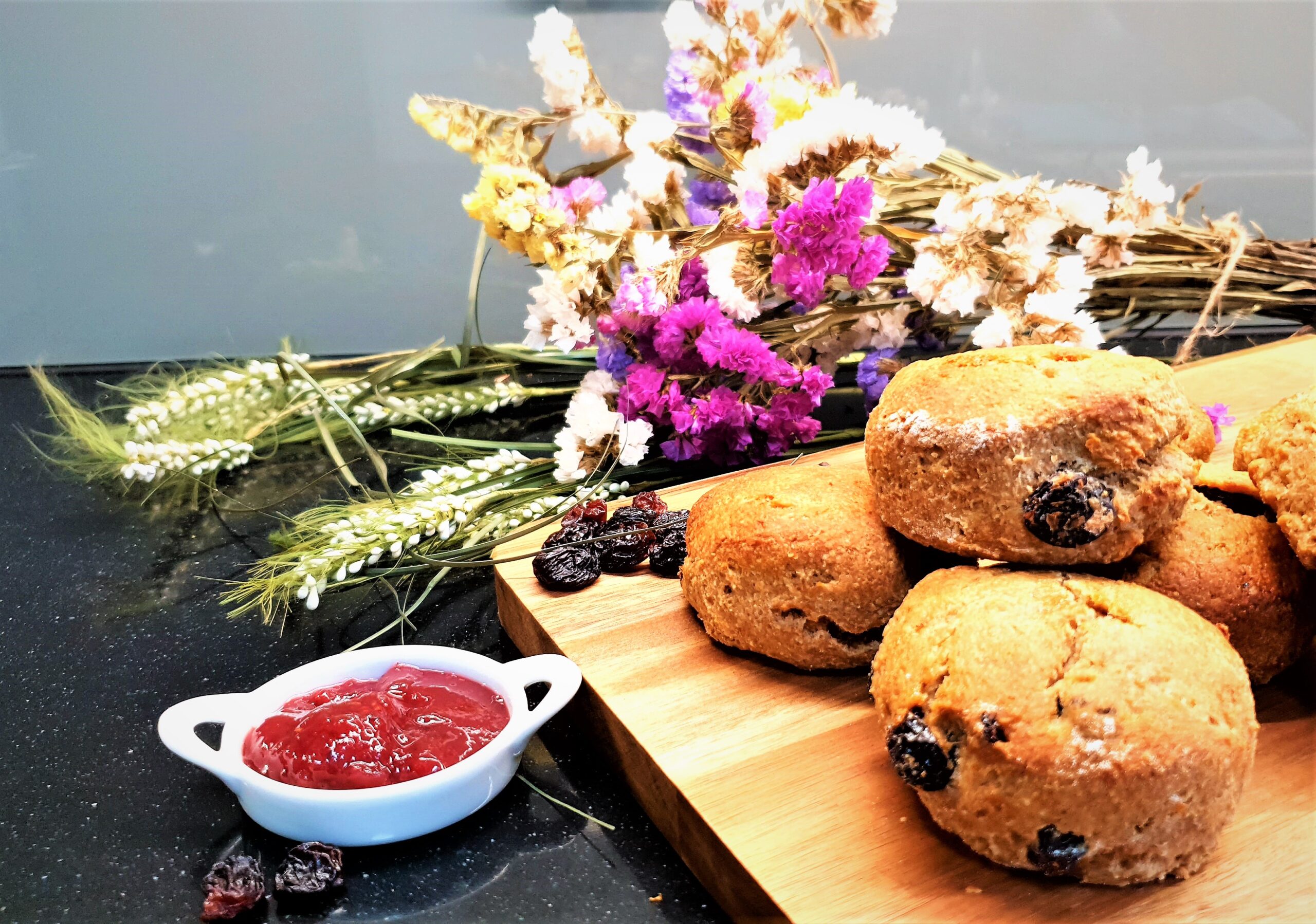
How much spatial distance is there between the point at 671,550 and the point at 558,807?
443 millimetres

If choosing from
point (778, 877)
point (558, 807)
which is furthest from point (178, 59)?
point (778, 877)

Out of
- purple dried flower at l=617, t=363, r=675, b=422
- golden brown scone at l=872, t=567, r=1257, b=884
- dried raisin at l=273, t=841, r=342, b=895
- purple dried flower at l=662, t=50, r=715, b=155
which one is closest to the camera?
golden brown scone at l=872, t=567, r=1257, b=884

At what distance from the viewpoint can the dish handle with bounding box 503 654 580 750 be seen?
115cm

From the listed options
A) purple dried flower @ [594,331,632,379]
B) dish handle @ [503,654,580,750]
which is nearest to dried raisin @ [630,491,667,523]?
purple dried flower @ [594,331,632,379]

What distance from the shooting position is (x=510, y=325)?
295 cm

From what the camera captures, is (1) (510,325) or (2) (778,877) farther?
(1) (510,325)

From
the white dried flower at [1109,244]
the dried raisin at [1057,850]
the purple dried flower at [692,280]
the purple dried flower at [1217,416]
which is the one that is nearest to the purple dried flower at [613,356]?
the purple dried flower at [692,280]

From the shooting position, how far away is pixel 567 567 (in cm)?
148

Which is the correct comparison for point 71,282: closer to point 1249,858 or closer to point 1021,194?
point 1021,194

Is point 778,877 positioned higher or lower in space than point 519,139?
lower

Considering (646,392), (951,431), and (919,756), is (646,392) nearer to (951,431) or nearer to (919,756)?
(951,431)

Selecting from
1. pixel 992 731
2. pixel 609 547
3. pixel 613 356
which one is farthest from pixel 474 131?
pixel 992 731

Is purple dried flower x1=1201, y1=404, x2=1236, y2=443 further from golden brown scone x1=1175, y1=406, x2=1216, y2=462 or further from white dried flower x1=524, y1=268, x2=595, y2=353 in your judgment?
white dried flower x1=524, y1=268, x2=595, y2=353

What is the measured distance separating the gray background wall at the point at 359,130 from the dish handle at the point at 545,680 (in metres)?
1.77
